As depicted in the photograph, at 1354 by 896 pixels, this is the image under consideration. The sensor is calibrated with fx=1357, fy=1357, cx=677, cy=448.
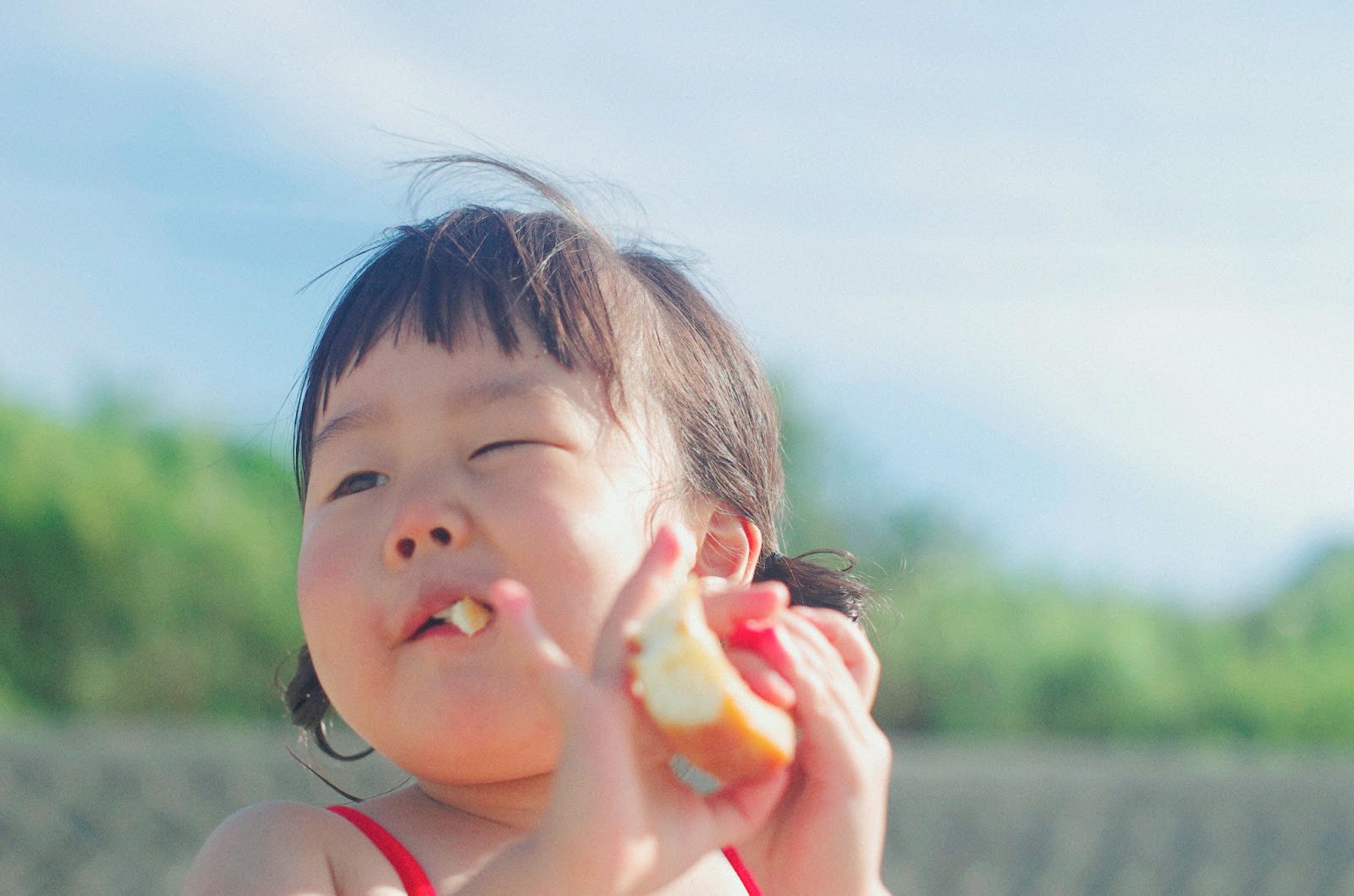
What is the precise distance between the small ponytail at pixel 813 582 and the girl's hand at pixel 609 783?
916 millimetres

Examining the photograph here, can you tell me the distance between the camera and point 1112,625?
6285 mm

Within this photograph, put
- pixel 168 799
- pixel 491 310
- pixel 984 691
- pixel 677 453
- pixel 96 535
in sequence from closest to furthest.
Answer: pixel 491 310 < pixel 677 453 < pixel 168 799 < pixel 96 535 < pixel 984 691

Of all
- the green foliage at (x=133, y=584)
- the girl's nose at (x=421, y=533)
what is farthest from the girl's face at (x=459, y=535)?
the green foliage at (x=133, y=584)

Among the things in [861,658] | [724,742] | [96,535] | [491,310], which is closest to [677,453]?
[491,310]

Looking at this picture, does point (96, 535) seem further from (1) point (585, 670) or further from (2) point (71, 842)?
(1) point (585, 670)

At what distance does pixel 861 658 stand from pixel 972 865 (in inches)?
131

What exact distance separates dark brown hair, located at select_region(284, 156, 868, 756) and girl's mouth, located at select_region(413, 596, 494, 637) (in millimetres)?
331

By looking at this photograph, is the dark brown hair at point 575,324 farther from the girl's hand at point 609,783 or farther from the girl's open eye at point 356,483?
the girl's hand at point 609,783

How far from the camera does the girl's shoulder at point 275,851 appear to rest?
4.48 ft

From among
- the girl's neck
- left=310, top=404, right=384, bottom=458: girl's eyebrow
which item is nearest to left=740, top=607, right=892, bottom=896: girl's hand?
the girl's neck

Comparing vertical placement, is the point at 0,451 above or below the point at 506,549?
below

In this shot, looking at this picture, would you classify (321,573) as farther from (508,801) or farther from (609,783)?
(609,783)

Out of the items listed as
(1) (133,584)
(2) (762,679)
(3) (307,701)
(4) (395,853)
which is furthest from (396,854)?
(1) (133,584)

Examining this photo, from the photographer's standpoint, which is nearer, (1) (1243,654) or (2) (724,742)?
(2) (724,742)
